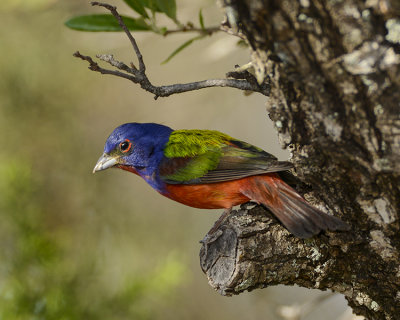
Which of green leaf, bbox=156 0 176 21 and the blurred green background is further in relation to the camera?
the blurred green background

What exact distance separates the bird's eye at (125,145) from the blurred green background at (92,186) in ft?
2.39

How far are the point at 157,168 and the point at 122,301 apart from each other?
1.41 metres

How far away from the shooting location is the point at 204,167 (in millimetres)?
3086

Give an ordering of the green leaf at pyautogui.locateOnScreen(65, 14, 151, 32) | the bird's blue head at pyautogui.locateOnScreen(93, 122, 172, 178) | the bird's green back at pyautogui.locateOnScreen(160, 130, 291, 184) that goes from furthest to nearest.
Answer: the bird's blue head at pyautogui.locateOnScreen(93, 122, 172, 178), the bird's green back at pyautogui.locateOnScreen(160, 130, 291, 184), the green leaf at pyautogui.locateOnScreen(65, 14, 151, 32)

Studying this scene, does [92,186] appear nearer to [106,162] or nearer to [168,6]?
[106,162]

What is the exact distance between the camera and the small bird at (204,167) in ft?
8.85

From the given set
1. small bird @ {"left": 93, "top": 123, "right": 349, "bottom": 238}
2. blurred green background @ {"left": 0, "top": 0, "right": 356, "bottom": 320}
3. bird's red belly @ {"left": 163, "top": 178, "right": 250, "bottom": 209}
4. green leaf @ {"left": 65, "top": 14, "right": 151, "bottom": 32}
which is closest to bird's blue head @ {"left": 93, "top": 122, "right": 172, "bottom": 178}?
small bird @ {"left": 93, "top": 123, "right": 349, "bottom": 238}

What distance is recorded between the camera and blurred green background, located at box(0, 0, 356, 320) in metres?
3.92

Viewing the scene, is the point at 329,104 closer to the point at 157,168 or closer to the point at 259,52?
the point at 259,52

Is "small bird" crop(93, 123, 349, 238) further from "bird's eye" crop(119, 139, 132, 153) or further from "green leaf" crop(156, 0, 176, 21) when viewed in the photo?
"green leaf" crop(156, 0, 176, 21)

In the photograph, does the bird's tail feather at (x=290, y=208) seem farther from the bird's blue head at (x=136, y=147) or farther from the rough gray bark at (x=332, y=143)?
the bird's blue head at (x=136, y=147)

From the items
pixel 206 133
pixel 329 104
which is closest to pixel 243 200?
pixel 206 133

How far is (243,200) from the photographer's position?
9.96ft

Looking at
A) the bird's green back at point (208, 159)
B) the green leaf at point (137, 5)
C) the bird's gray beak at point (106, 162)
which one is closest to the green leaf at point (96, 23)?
the green leaf at point (137, 5)
